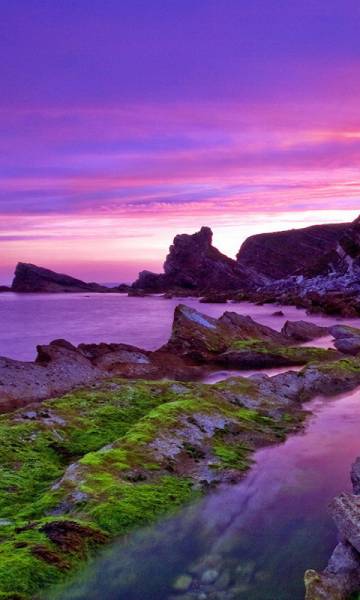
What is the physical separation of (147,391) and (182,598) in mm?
11602

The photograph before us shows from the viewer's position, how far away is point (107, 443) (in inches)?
603

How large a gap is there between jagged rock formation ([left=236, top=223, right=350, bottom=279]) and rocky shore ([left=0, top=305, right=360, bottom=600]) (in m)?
158

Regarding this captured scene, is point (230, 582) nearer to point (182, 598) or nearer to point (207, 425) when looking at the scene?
point (182, 598)

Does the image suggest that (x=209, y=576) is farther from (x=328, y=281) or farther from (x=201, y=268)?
(x=201, y=268)

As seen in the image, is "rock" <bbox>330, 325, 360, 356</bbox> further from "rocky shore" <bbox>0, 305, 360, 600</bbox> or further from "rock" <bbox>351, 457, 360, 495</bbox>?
"rock" <bbox>351, 457, 360, 495</bbox>

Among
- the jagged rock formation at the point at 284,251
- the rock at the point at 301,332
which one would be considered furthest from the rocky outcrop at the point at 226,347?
the jagged rock formation at the point at 284,251

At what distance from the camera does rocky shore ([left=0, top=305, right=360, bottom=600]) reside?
1009 cm

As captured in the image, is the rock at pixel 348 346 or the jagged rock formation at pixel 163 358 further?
the rock at pixel 348 346

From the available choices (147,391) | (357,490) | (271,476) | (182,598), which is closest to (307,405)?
(147,391)

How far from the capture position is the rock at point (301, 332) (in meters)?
41.3

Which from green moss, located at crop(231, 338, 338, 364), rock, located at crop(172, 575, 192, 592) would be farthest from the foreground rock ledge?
green moss, located at crop(231, 338, 338, 364)

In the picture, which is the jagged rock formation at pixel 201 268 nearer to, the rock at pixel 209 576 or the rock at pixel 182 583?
the rock at pixel 209 576

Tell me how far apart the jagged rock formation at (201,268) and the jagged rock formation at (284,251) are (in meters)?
12.9

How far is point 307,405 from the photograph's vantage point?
68.9ft
